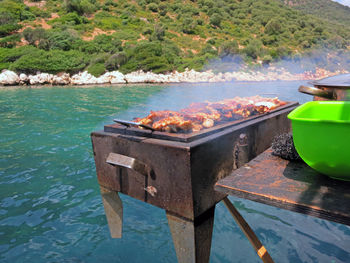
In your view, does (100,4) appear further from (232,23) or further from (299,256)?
(299,256)

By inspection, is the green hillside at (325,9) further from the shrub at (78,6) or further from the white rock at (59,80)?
the white rock at (59,80)

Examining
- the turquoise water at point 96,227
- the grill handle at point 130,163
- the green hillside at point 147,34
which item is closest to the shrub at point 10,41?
the green hillside at point 147,34

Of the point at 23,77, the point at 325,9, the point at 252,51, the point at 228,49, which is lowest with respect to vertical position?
the point at 23,77

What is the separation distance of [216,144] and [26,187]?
3.60 metres

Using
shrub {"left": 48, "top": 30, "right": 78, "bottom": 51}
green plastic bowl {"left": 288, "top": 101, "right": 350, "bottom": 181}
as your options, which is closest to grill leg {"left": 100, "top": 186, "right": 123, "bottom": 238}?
green plastic bowl {"left": 288, "top": 101, "right": 350, "bottom": 181}

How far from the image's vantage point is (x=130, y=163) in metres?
1.60

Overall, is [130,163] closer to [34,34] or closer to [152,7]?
[34,34]

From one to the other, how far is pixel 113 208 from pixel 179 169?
106cm

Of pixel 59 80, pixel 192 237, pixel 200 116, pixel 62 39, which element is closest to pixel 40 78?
pixel 59 80

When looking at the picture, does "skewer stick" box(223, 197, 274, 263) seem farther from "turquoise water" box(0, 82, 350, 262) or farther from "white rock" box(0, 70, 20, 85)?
"white rock" box(0, 70, 20, 85)

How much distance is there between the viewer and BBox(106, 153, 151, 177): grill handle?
1605mm

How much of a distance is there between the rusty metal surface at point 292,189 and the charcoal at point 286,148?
35 mm

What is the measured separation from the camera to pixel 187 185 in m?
1.53

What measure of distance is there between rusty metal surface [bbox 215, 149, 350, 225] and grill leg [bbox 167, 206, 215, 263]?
0.62 metres
